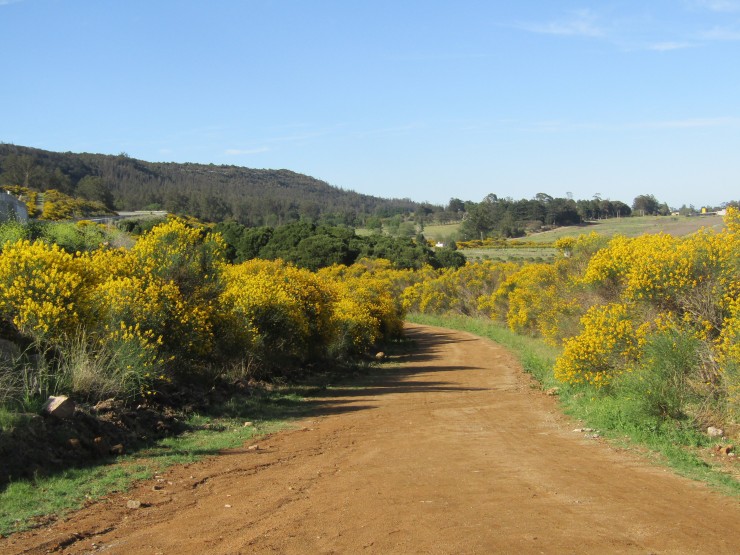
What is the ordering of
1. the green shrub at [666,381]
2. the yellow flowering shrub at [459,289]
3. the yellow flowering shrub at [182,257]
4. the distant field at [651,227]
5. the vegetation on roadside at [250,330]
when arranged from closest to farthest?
the vegetation on roadside at [250,330]
the green shrub at [666,381]
the yellow flowering shrub at [182,257]
the distant field at [651,227]
the yellow flowering shrub at [459,289]

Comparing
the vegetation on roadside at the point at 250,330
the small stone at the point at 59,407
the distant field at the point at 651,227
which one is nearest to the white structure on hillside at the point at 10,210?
the vegetation on roadside at the point at 250,330

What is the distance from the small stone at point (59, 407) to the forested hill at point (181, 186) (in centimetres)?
7522

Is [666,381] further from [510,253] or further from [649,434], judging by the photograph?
[510,253]

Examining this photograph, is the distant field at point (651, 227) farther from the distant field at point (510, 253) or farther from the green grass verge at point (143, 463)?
the green grass verge at point (143, 463)

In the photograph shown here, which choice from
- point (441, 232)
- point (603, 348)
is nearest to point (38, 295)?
point (603, 348)

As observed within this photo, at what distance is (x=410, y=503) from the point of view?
7.59 metres

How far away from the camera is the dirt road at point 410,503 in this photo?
6.31m

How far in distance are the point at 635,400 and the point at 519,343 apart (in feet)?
69.9

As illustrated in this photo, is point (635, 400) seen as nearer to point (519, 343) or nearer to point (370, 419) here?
point (370, 419)

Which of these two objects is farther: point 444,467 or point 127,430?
point 127,430

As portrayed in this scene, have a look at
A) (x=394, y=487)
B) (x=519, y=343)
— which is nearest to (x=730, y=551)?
(x=394, y=487)

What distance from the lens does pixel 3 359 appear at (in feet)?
35.5

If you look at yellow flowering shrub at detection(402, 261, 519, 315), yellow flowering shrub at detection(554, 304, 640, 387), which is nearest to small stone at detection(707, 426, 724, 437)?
yellow flowering shrub at detection(554, 304, 640, 387)

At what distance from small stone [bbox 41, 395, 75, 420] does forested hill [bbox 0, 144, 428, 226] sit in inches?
2962
